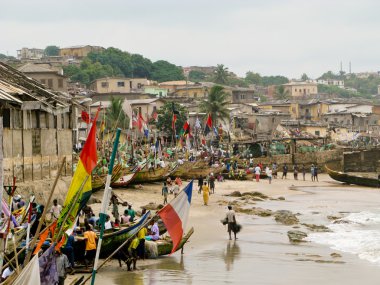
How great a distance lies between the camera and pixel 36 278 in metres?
11.6

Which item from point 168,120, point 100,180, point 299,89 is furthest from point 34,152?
point 299,89

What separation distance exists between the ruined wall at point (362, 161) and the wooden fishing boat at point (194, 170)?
21819mm

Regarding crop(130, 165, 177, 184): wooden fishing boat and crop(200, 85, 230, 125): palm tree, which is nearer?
crop(130, 165, 177, 184): wooden fishing boat

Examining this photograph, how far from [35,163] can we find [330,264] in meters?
11.8

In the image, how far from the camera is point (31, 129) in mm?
28422

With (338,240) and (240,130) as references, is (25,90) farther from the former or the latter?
(240,130)

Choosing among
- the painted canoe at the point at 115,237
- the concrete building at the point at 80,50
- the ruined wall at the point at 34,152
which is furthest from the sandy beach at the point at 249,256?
the concrete building at the point at 80,50

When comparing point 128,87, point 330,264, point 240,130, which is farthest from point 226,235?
point 128,87

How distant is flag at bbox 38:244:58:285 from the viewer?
13.7 m

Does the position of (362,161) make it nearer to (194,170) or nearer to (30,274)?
(194,170)

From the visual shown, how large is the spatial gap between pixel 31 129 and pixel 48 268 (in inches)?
591

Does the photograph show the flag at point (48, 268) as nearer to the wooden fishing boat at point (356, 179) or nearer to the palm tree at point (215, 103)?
the wooden fishing boat at point (356, 179)

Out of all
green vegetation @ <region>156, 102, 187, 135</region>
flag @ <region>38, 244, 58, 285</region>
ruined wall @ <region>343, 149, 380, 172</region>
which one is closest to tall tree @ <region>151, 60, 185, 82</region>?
green vegetation @ <region>156, 102, 187, 135</region>

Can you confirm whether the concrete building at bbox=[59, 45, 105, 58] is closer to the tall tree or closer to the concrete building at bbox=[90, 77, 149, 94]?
the tall tree
